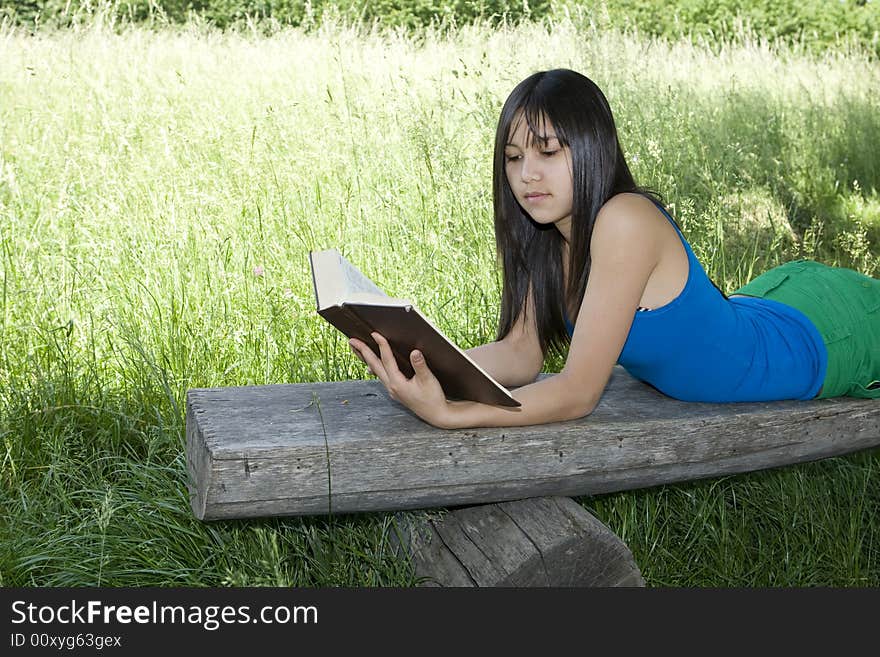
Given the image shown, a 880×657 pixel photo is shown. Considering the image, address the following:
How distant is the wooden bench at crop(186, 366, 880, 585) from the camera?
2000 millimetres

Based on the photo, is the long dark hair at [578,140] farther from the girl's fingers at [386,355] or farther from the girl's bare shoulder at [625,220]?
the girl's fingers at [386,355]

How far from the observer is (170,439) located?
2.69 m

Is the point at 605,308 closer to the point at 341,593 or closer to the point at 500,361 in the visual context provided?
the point at 500,361

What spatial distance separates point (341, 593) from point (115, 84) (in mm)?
3142

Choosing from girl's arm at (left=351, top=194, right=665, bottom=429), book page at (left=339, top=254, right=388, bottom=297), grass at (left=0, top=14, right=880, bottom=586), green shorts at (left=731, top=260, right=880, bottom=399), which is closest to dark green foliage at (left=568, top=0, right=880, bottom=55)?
grass at (left=0, top=14, right=880, bottom=586)

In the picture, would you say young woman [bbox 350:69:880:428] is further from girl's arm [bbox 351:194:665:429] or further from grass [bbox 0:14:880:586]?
grass [bbox 0:14:880:586]

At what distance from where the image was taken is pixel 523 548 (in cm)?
216

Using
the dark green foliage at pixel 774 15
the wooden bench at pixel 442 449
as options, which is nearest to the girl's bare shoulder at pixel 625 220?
the wooden bench at pixel 442 449

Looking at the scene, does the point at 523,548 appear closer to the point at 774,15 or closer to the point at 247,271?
the point at 247,271

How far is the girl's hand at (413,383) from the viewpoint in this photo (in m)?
2.00

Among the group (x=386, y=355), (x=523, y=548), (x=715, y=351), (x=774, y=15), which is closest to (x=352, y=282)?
(x=386, y=355)

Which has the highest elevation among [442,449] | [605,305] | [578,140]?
[578,140]

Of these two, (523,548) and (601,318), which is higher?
(601,318)

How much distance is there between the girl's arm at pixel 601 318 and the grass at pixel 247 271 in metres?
0.52
